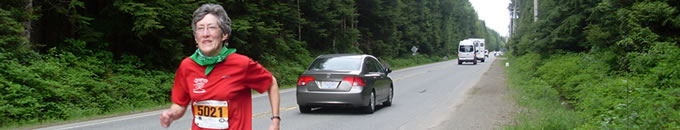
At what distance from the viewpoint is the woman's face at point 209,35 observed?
3.48 meters

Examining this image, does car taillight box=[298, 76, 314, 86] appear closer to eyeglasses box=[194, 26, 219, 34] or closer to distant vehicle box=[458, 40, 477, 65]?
→ eyeglasses box=[194, 26, 219, 34]

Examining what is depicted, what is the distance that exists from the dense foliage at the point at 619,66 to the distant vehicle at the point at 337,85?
3.58 meters

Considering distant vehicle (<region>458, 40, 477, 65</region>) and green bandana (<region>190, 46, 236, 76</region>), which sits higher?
green bandana (<region>190, 46, 236, 76</region>)

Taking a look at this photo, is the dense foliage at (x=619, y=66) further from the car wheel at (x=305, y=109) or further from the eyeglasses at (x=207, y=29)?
the eyeglasses at (x=207, y=29)

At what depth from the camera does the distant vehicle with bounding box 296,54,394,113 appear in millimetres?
12332

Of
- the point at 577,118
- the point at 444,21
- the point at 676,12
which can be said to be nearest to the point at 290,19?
the point at 676,12

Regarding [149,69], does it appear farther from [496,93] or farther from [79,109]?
[496,93]

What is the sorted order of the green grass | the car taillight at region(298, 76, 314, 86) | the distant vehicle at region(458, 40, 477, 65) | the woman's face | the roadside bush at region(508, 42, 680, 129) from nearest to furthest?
the woman's face, the roadside bush at region(508, 42, 680, 129), the green grass, the car taillight at region(298, 76, 314, 86), the distant vehicle at region(458, 40, 477, 65)

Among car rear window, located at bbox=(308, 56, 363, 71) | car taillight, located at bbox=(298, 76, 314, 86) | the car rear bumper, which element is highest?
car rear window, located at bbox=(308, 56, 363, 71)

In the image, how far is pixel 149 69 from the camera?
63.8 ft

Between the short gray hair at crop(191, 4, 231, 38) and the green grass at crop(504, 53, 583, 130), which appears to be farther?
the green grass at crop(504, 53, 583, 130)

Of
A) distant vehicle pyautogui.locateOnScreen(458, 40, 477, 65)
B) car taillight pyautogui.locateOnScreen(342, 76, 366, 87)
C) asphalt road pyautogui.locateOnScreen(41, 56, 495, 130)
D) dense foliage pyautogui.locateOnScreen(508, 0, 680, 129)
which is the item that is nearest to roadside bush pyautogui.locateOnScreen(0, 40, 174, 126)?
asphalt road pyautogui.locateOnScreen(41, 56, 495, 130)

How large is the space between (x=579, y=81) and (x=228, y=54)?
12830 millimetres

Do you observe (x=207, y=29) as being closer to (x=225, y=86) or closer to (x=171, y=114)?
(x=225, y=86)
